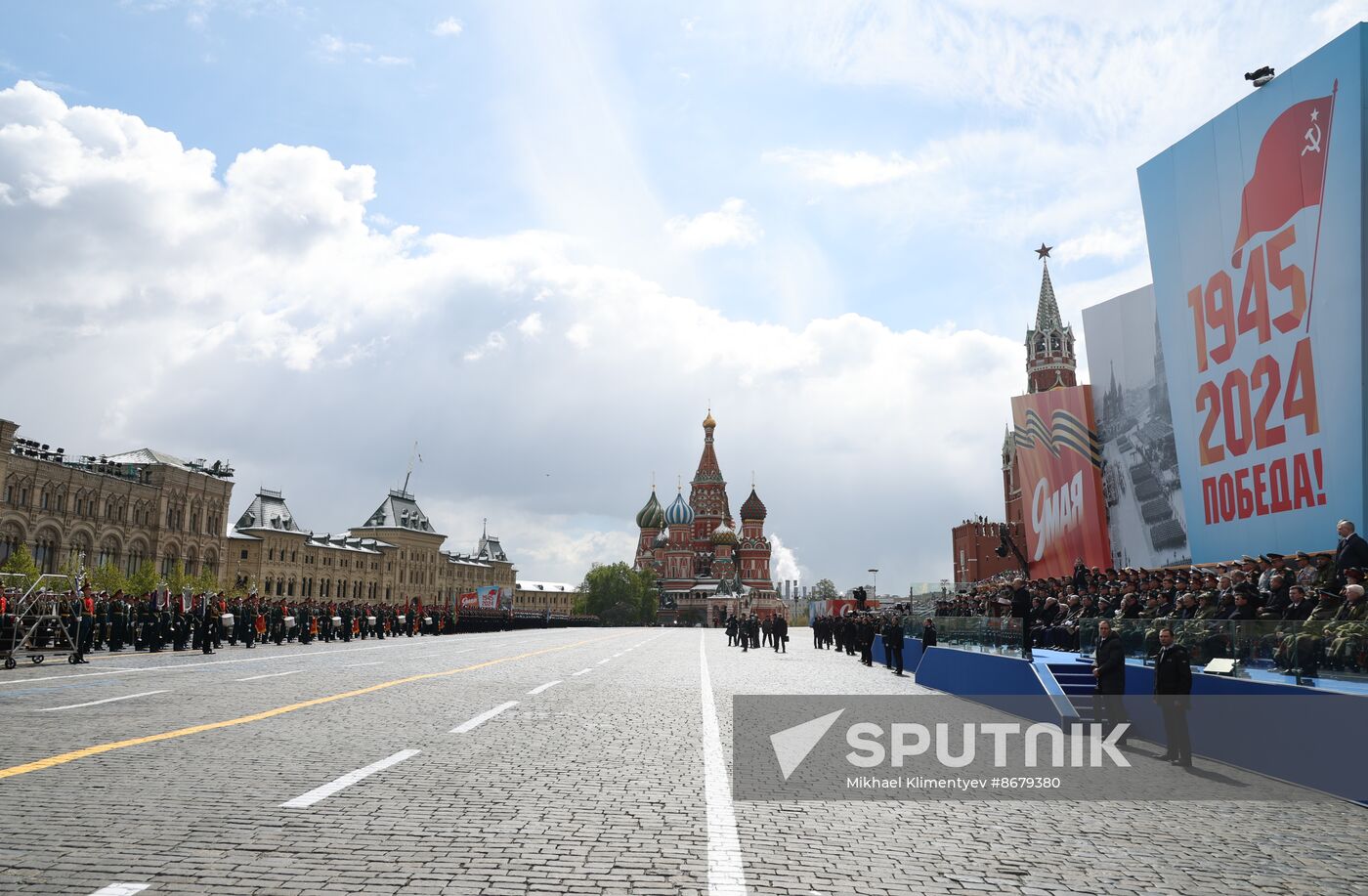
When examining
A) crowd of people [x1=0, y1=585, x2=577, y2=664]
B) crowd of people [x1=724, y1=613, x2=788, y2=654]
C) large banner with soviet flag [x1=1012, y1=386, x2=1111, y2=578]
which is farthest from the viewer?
crowd of people [x1=724, y1=613, x2=788, y2=654]

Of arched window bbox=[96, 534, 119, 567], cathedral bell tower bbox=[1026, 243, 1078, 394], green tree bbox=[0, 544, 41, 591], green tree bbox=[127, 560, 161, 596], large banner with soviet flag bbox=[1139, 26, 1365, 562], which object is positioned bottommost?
green tree bbox=[127, 560, 161, 596]

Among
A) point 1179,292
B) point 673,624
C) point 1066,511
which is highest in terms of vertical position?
point 1179,292

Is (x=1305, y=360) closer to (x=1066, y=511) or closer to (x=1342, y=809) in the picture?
(x=1342, y=809)

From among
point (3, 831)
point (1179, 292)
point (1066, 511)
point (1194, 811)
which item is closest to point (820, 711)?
point (1194, 811)

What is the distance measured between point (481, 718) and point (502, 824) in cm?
627

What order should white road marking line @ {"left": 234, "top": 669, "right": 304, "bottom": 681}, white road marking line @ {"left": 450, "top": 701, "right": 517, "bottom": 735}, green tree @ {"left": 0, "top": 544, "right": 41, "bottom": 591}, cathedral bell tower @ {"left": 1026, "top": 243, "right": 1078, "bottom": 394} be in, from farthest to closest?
1. cathedral bell tower @ {"left": 1026, "top": 243, "right": 1078, "bottom": 394}
2. green tree @ {"left": 0, "top": 544, "right": 41, "bottom": 591}
3. white road marking line @ {"left": 234, "top": 669, "right": 304, "bottom": 681}
4. white road marking line @ {"left": 450, "top": 701, "right": 517, "bottom": 735}

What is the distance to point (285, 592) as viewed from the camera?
99562mm

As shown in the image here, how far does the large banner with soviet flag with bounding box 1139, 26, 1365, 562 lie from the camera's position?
2089cm

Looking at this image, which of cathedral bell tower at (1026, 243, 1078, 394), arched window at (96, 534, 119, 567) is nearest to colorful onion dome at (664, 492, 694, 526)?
cathedral bell tower at (1026, 243, 1078, 394)

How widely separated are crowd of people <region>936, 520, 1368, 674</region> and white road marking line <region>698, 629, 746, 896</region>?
23.3 ft

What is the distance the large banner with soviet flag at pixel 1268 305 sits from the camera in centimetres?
2089

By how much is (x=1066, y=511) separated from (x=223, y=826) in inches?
1705

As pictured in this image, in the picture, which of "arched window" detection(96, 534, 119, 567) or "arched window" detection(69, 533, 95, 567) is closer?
"arched window" detection(69, 533, 95, 567)

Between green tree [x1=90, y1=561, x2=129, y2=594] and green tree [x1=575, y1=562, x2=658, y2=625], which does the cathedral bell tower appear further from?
green tree [x1=90, y1=561, x2=129, y2=594]
